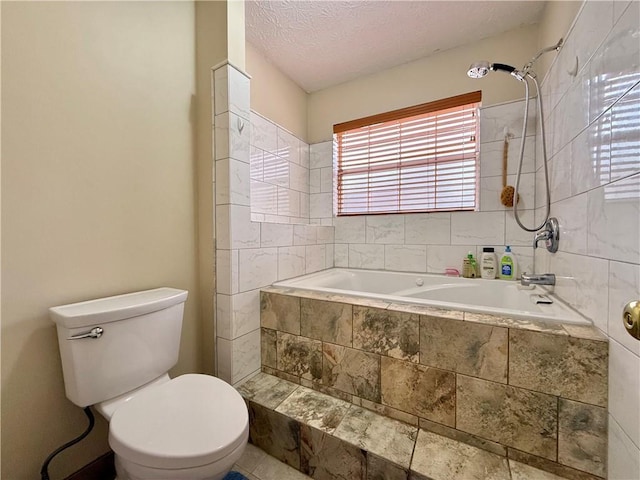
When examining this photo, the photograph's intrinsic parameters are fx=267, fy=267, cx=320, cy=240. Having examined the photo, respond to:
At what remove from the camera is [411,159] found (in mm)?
2270

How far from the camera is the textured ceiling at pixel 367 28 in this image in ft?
5.57

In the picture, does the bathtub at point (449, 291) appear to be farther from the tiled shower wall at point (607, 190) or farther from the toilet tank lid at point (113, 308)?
the toilet tank lid at point (113, 308)

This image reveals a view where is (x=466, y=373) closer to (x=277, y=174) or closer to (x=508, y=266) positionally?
(x=508, y=266)

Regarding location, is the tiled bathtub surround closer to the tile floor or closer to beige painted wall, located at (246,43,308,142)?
the tile floor

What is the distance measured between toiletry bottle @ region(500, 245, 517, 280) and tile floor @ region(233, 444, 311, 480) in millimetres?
1745

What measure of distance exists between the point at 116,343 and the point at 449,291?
1.92m

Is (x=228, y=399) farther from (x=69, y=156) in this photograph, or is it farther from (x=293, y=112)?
(x=293, y=112)

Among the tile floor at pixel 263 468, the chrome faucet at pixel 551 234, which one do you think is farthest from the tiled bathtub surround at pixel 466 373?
the chrome faucet at pixel 551 234

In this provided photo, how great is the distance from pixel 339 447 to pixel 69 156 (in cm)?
160

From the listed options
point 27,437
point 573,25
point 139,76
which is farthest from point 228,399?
point 573,25

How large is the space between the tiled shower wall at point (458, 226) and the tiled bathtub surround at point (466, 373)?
40.2 inches

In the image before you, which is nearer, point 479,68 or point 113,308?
point 113,308

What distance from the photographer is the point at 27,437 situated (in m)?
0.96

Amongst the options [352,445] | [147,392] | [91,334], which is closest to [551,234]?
[352,445]
